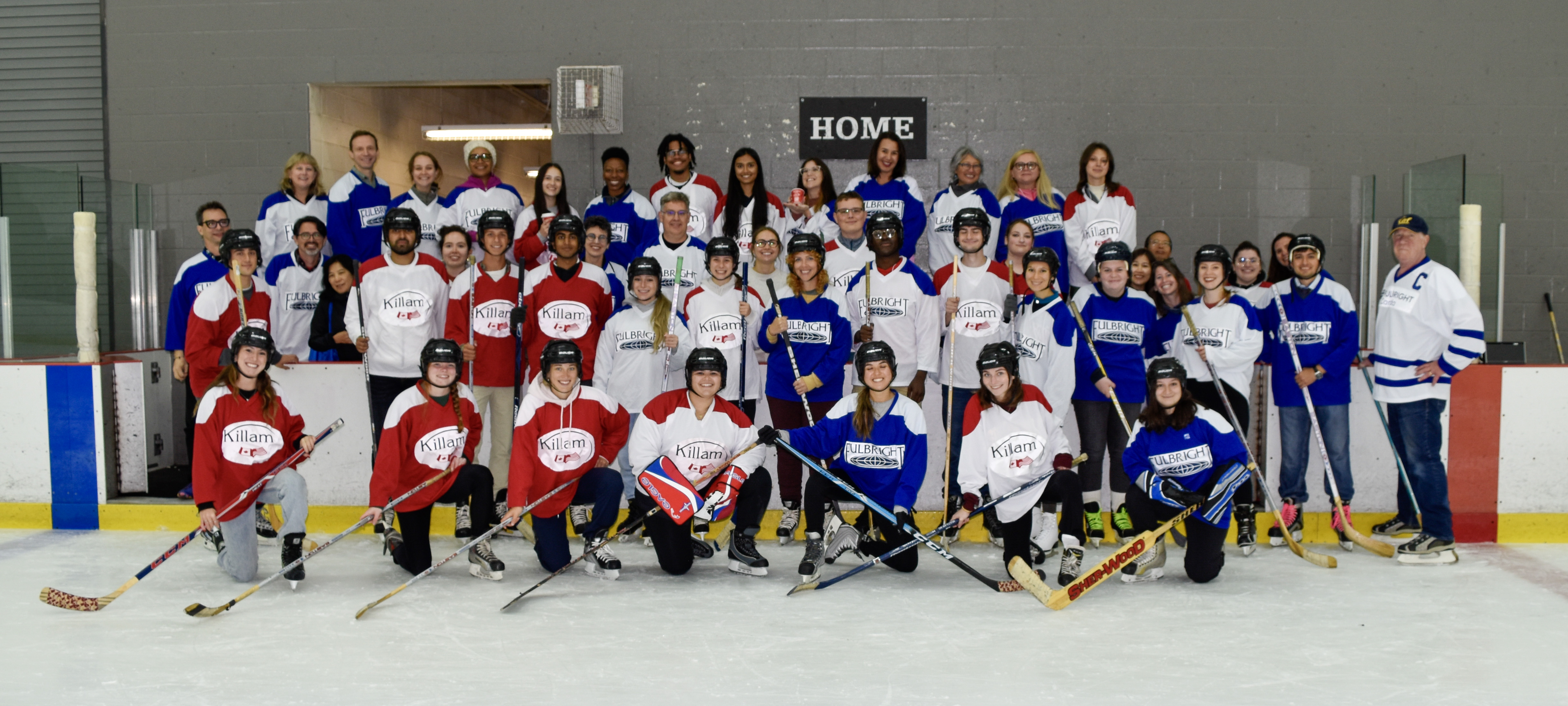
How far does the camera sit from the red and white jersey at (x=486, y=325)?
4602 millimetres

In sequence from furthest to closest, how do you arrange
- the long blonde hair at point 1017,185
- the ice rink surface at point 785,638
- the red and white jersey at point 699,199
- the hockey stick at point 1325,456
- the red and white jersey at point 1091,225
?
1. the red and white jersey at point 699,199
2. the long blonde hair at point 1017,185
3. the red and white jersey at point 1091,225
4. the hockey stick at point 1325,456
5. the ice rink surface at point 785,638

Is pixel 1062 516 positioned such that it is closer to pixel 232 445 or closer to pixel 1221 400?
pixel 1221 400

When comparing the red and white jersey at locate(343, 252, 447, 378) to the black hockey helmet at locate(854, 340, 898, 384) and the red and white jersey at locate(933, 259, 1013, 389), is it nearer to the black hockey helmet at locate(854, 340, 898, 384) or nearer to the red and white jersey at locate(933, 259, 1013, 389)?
the black hockey helmet at locate(854, 340, 898, 384)

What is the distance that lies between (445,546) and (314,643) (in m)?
1.54

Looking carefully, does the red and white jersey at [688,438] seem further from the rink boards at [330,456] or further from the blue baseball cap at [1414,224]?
the blue baseball cap at [1414,224]

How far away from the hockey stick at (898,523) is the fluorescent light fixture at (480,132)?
5.23 meters

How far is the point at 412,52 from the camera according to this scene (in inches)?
267

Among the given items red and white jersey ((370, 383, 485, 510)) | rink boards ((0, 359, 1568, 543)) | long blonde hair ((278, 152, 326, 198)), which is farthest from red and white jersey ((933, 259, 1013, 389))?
long blonde hair ((278, 152, 326, 198))

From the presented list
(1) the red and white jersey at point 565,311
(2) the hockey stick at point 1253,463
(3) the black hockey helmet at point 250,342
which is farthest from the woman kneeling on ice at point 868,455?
(3) the black hockey helmet at point 250,342

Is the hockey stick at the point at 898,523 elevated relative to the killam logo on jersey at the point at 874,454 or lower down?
lower down

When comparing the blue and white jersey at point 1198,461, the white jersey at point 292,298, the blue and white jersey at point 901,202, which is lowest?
the blue and white jersey at point 1198,461

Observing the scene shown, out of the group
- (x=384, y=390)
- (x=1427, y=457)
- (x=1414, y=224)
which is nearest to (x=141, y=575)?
(x=384, y=390)

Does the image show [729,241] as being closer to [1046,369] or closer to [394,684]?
[1046,369]

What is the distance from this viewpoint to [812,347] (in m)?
4.40
